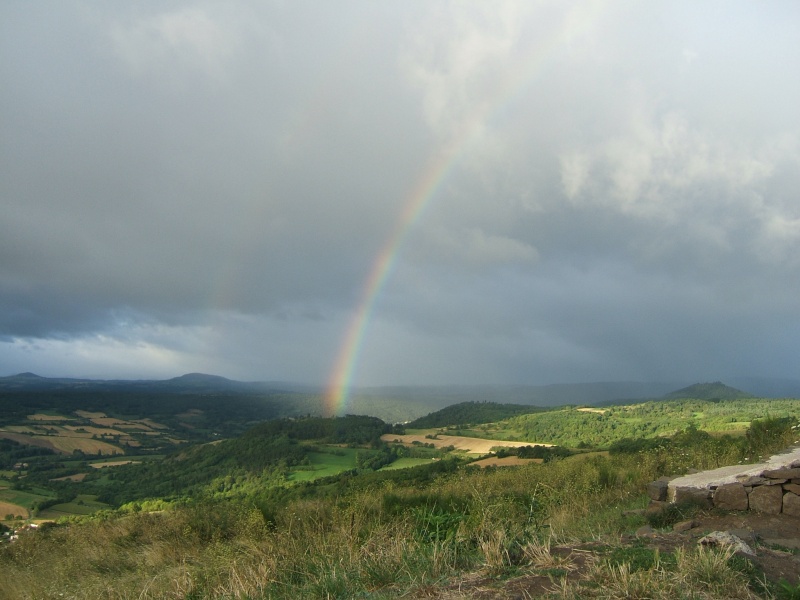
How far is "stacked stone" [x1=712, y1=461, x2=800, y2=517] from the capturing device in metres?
Answer: 8.16

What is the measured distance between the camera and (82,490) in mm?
63594

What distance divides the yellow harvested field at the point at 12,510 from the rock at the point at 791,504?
52.3 m

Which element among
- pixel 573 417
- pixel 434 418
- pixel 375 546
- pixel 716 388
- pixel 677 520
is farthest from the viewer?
pixel 716 388

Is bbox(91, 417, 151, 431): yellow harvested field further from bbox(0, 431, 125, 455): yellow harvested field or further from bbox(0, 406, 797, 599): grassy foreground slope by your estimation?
bbox(0, 406, 797, 599): grassy foreground slope

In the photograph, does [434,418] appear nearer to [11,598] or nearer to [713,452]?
[713,452]

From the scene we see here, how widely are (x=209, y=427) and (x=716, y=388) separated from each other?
157m

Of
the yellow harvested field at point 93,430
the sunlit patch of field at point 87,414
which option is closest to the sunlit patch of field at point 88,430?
the yellow harvested field at point 93,430

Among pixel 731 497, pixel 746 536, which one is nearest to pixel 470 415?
pixel 731 497

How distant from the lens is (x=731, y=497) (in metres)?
8.59

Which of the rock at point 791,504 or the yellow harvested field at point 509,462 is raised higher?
the rock at point 791,504

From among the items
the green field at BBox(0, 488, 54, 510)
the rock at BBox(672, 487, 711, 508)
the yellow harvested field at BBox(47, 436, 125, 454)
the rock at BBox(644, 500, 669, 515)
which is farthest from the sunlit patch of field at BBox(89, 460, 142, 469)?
the rock at BBox(672, 487, 711, 508)

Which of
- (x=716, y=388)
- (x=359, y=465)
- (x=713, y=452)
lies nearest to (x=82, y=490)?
(x=359, y=465)

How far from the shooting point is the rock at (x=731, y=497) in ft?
27.9

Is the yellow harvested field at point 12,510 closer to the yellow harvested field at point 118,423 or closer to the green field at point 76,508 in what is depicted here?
the green field at point 76,508
